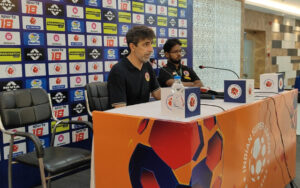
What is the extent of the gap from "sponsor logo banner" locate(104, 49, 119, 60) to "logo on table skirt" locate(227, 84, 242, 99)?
6.00 feet

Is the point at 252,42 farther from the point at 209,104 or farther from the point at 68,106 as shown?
the point at 209,104

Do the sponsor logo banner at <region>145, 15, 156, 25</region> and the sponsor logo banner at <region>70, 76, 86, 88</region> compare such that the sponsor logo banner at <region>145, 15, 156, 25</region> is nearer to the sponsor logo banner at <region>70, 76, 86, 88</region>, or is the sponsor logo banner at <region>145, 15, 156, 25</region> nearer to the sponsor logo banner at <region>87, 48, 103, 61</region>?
the sponsor logo banner at <region>87, 48, 103, 61</region>

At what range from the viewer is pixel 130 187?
1475 millimetres

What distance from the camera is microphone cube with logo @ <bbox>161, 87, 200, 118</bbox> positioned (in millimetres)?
1366

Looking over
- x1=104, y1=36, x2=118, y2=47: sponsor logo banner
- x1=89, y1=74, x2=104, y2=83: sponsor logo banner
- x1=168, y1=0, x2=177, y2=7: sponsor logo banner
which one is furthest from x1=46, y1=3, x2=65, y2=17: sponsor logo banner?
x1=168, y1=0, x2=177, y2=7: sponsor logo banner

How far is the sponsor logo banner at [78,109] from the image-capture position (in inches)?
121

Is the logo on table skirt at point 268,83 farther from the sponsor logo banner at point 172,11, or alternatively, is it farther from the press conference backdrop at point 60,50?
the sponsor logo banner at point 172,11

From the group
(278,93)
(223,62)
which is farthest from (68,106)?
(223,62)

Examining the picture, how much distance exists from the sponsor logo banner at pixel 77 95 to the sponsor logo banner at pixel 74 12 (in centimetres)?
74

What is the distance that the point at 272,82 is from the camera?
2.29 meters

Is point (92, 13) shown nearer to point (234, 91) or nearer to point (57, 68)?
point (57, 68)

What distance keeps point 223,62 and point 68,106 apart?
121 inches

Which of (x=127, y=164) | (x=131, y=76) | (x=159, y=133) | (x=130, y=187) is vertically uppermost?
(x=131, y=76)

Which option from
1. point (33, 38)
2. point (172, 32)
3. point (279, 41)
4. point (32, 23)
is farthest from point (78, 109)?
point (279, 41)
